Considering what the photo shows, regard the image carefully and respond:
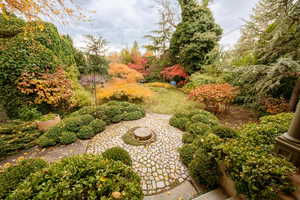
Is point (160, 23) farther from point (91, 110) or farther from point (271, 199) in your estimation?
point (271, 199)

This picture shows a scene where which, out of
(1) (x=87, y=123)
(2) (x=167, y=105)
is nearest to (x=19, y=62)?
(1) (x=87, y=123)

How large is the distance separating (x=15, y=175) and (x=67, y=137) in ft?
6.64

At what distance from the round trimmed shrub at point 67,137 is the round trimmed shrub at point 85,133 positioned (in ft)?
0.62

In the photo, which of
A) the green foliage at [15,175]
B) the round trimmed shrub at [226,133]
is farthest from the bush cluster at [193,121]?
the green foliage at [15,175]

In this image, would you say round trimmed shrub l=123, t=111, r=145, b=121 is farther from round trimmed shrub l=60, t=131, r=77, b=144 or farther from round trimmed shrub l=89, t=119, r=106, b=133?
round trimmed shrub l=60, t=131, r=77, b=144

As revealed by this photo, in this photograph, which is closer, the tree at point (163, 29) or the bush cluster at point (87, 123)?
the bush cluster at point (87, 123)

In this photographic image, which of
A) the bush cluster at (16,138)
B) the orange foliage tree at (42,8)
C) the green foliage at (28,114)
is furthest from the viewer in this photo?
the green foliage at (28,114)

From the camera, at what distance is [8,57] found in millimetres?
4727

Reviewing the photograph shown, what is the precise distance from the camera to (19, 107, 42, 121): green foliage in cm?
495

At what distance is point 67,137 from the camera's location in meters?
3.89

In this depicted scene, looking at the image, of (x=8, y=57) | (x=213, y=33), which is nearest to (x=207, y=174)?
(x=8, y=57)

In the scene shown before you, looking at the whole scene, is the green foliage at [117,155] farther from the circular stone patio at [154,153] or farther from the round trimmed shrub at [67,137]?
the round trimmed shrub at [67,137]

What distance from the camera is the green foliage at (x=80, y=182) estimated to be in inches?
57.6

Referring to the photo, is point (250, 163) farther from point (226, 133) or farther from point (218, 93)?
point (218, 93)
